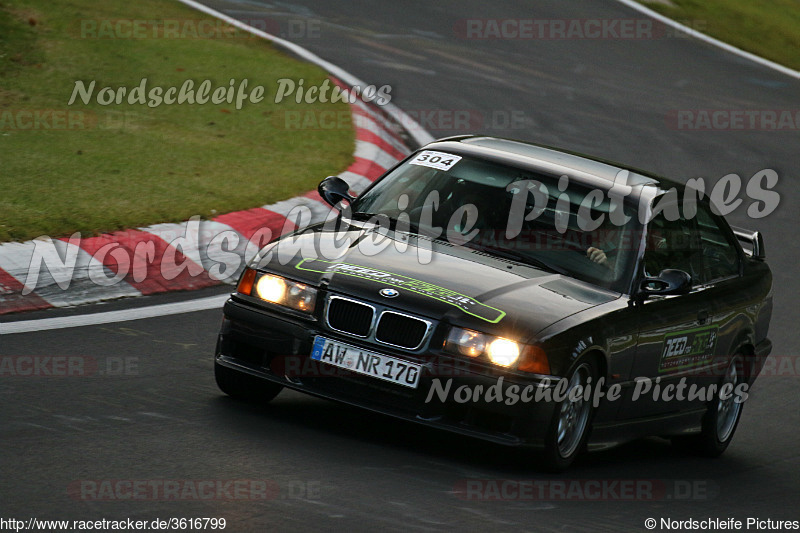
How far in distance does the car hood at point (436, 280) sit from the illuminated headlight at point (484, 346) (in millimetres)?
38

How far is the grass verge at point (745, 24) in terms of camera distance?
25.3 metres

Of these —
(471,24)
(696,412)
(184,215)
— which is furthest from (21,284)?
(471,24)

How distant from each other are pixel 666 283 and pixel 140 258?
12.6 feet

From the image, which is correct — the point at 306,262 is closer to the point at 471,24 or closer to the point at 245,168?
the point at 245,168

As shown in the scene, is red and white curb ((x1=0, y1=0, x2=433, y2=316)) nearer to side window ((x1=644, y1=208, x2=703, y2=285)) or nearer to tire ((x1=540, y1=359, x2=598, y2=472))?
tire ((x1=540, y1=359, x2=598, y2=472))

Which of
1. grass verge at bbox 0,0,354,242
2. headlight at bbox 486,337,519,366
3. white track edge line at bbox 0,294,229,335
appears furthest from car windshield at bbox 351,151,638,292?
grass verge at bbox 0,0,354,242

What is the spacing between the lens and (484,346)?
6094 millimetres

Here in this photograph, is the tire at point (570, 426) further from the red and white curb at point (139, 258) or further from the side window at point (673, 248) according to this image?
the red and white curb at point (139, 258)

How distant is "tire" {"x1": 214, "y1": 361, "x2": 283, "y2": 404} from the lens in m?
6.79

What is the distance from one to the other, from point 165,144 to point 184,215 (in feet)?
9.18

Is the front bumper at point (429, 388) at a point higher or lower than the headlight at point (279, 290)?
lower

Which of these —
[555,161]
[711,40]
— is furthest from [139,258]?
[711,40]

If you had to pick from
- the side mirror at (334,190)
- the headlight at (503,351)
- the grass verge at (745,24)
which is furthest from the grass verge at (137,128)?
the grass verge at (745,24)

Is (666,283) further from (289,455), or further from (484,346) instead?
(289,455)
